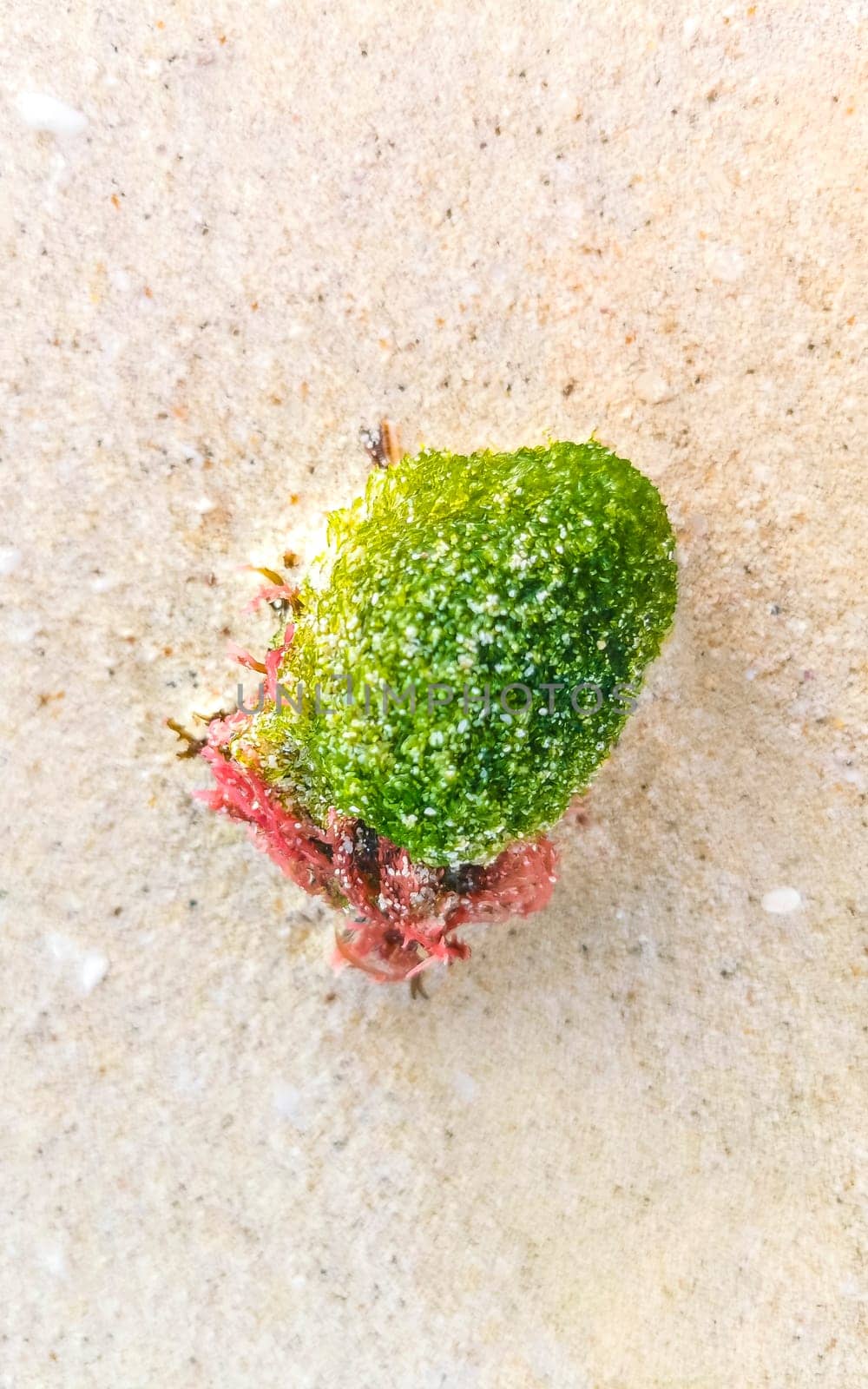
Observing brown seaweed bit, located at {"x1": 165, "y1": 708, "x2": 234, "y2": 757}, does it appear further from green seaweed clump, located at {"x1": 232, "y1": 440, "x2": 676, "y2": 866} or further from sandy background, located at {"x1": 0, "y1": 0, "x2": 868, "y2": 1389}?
green seaweed clump, located at {"x1": 232, "y1": 440, "x2": 676, "y2": 866}

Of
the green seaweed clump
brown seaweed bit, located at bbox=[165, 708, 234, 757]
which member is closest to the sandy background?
brown seaweed bit, located at bbox=[165, 708, 234, 757]

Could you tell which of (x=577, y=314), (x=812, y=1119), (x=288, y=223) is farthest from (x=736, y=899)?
(x=288, y=223)

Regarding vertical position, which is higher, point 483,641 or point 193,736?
point 483,641

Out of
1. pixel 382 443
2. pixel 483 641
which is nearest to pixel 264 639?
pixel 382 443

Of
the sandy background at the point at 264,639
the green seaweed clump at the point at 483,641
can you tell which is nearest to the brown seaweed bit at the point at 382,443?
the sandy background at the point at 264,639

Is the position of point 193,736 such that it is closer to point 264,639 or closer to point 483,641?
point 264,639

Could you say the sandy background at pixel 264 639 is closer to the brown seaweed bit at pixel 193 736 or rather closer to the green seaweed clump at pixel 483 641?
the brown seaweed bit at pixel 193 736

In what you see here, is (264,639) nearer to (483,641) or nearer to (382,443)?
(382,443)

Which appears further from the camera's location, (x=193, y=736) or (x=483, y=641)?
(x=193, y=736)
